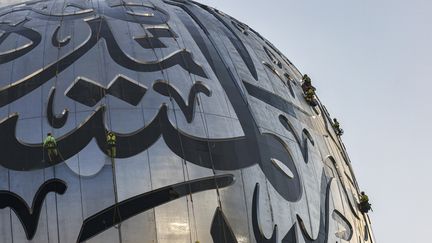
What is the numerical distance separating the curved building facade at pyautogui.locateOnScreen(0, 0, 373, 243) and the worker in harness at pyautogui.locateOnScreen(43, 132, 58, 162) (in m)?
0.03

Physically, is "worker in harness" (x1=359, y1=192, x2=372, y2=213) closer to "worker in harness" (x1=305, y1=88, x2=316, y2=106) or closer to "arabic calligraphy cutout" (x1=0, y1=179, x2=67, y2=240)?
"worker in harness" (x1=305, y1=88, x2=316, y2=106)

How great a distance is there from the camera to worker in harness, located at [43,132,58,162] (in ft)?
87.4

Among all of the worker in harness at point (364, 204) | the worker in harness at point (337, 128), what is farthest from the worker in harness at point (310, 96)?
the worker in harness at point (364, 204)

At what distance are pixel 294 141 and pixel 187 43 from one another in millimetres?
3949

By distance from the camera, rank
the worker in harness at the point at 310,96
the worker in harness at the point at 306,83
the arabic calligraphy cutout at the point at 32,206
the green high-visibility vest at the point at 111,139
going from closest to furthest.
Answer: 1. the arabic calligraphy cutout at the point at 32,206
2. the green high-visibility vest at the point at 111,139
3. the worker in harness at the point at 310,96
4. the worker in harness at the point at 306,83

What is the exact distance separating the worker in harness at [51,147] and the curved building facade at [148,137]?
0.03m

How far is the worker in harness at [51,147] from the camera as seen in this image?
1048 inches

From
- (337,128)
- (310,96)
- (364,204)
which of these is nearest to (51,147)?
(310,96)

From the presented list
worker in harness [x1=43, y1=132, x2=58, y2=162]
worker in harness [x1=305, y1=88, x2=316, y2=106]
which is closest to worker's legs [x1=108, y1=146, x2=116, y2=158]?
worker in harness [x1=43, y1=132, x2=58, y2=162]

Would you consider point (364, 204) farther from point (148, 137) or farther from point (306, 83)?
point (148, 137)

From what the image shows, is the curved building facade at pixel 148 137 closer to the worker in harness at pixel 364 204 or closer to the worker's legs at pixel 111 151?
the worker's legs at pixel 111 151

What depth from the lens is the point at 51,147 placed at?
26.7m

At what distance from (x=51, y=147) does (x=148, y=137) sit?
237cm

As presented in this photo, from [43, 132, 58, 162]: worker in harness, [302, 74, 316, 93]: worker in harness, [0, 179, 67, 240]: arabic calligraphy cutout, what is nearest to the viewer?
[0, 179, 67, 240]: arabic calligraphy cutout
